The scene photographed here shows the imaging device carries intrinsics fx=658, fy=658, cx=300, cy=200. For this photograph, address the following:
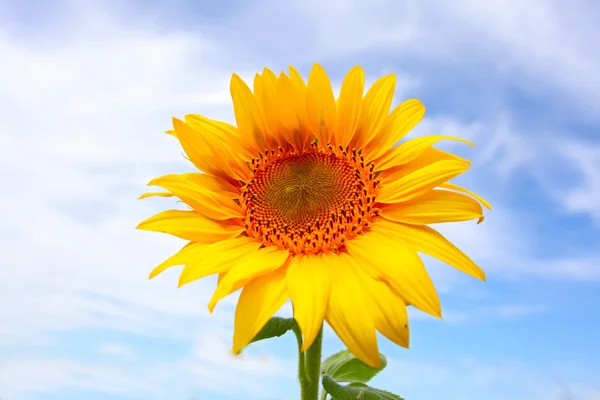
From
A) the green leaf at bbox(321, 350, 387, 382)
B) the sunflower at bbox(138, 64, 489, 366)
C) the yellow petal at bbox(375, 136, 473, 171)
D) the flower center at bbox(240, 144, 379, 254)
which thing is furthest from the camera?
the green leaf at bbox(321, 350, 387, 382)

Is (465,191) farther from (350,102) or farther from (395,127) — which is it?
(350,102)

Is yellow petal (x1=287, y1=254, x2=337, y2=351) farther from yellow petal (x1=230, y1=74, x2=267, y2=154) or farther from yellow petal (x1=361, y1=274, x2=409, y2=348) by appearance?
yellow petal (x1=230, y1=74, x2=267, y2=154)

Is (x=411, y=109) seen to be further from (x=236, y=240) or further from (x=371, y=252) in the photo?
(x=236, y=240)

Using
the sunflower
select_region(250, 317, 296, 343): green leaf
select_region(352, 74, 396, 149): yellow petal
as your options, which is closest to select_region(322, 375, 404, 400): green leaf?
select_region(250, 317, 296, 343): green leaf

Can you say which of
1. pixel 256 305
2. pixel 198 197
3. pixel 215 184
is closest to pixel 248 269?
pixel 256 305

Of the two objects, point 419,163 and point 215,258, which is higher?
point 419,163

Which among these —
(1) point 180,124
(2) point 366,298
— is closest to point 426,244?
(2) point 366,298
